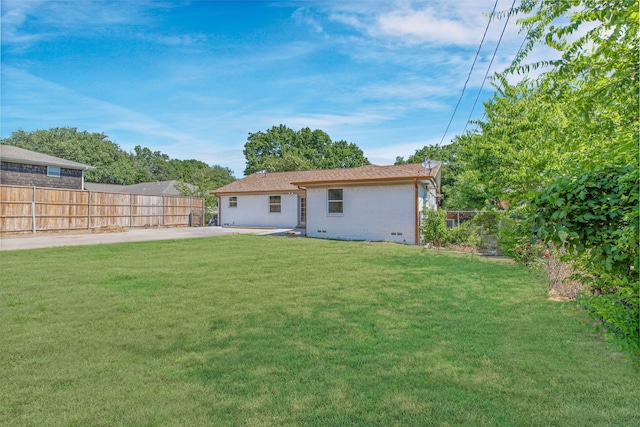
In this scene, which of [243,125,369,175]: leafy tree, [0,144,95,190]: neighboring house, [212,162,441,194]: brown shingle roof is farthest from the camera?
[243,125,369,175]: leafy tree

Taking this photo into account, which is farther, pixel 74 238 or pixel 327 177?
pixel 327 177

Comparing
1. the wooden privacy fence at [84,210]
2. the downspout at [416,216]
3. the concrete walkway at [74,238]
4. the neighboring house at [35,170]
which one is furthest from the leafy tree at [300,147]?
the downspout at [416,216]

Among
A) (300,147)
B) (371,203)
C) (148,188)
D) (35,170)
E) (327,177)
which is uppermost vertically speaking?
(300,147)

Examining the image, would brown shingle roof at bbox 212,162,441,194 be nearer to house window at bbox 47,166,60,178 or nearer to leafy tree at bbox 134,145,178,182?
house window at bbox 47,166,60,178

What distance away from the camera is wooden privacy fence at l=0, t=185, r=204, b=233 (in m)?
16.3

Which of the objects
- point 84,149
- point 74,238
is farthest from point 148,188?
point 74,238

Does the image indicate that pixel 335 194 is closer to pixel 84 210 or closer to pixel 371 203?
pixel 371 203

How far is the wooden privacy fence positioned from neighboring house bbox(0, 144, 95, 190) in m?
6.60

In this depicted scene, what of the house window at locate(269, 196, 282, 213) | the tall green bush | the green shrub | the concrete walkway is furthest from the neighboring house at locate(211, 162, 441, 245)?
the tall green bush

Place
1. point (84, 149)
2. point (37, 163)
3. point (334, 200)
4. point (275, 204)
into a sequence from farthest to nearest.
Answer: point (84, 149)
point (37, 163)
point (275, 204)
point (334, 200)

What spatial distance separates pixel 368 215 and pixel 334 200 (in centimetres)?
187

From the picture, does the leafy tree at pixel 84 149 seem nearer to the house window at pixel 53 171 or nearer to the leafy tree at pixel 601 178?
the house window at pixel 53 171

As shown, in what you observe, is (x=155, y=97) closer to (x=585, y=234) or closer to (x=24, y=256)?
(x=24, y=256)

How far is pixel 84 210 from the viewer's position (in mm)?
19094
